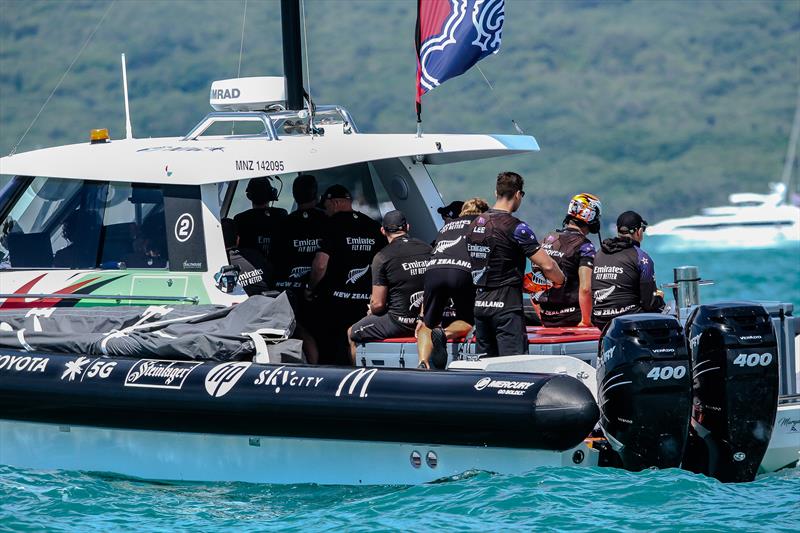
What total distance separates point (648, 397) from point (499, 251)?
4.95 ft

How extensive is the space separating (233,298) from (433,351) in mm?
1482

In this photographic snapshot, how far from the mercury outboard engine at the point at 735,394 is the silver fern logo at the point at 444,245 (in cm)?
161

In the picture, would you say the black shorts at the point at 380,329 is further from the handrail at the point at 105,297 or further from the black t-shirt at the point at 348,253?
the handrail at the point at 105,297

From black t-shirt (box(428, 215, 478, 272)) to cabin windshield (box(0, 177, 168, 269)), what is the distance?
77.0 inches

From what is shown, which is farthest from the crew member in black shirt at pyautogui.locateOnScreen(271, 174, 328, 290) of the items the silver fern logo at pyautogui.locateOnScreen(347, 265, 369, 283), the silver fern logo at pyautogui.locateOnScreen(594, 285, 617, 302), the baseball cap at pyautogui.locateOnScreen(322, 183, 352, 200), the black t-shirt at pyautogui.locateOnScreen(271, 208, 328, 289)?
the silver fern logo at pyautogui.locateOnScreen(594, 285, 617, 302)

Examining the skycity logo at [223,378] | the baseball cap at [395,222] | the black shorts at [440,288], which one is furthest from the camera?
the baseball cap at [395,222]

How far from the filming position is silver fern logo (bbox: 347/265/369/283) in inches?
345

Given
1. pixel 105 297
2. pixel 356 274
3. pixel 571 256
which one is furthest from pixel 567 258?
pixel 105 297

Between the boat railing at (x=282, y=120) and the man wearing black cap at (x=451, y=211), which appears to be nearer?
the boat railing at (x=282, y=120)

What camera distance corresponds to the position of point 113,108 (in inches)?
4948

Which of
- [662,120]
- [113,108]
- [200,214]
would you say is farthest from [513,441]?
[662,120]

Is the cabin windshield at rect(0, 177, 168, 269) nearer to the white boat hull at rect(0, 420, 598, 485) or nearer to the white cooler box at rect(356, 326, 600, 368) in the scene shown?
the white boat hull at rect(0, 420, 598, 485)

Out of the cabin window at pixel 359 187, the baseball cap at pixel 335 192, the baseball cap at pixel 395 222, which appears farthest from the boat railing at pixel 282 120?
the baseball cap at pixel 395 222

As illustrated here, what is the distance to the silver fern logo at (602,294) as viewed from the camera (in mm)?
8620
